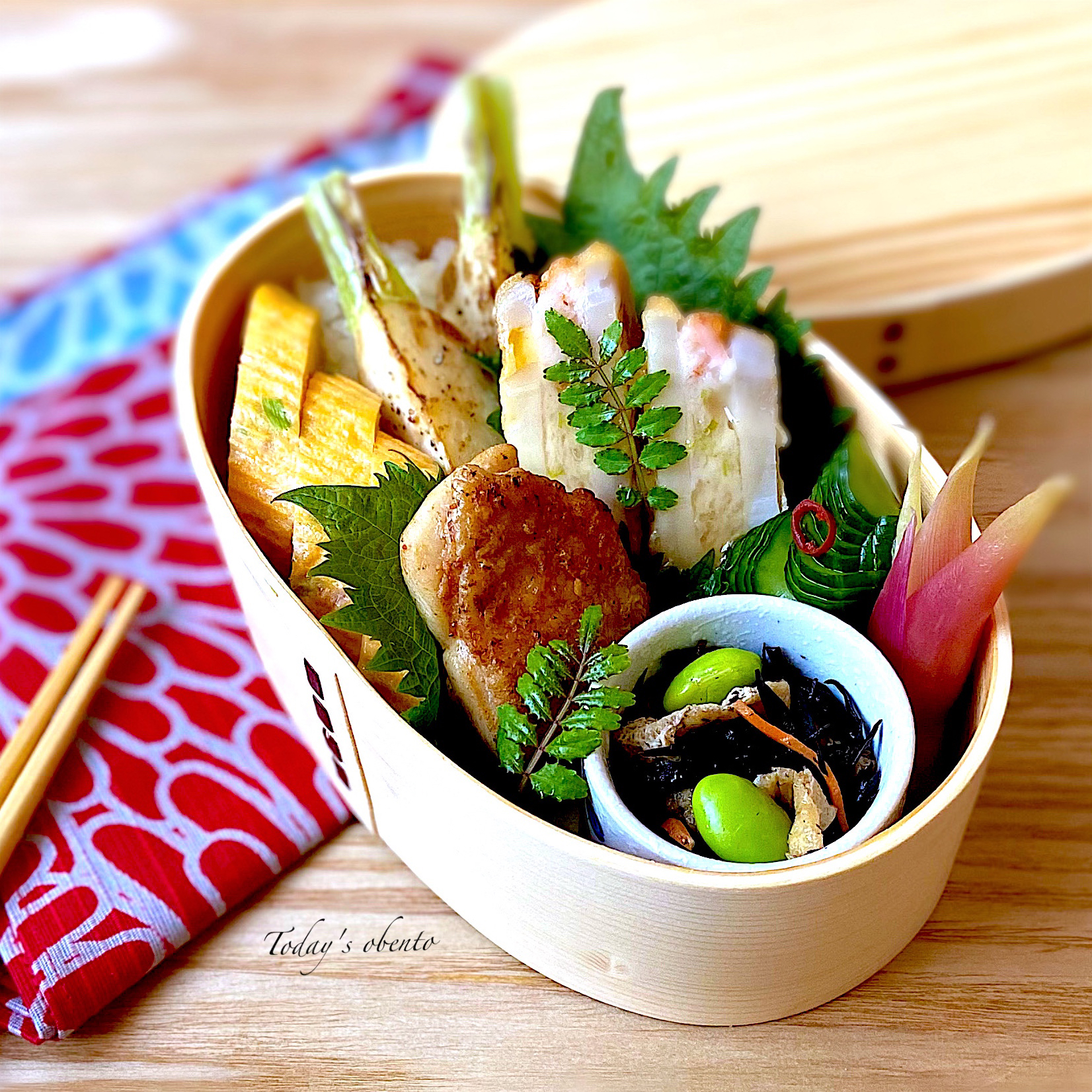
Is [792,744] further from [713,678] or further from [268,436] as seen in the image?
[268,436]

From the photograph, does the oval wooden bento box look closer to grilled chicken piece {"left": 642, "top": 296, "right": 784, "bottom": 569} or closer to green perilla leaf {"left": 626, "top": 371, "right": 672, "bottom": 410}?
grilled chicken piece {"left": 642, "top": 296, "right": 784, "bottom": 569}

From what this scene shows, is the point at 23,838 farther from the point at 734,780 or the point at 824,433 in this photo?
the point at 824,433

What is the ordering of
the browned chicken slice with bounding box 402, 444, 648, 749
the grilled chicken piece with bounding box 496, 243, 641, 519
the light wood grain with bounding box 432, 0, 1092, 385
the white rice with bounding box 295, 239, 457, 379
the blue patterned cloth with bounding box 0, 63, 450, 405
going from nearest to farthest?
the browned chicken slice with bounding box 402, 444, 648, 749 → the grilled chicken piece with bounding box 496, 243, 641, 519 → the white rice with bounding box 295, 239, 457, 379 → the light wood grain with bounding box 432, 0, 1092, 385 → the blue patterned cloth with bounding box 0, 63, 450, 405

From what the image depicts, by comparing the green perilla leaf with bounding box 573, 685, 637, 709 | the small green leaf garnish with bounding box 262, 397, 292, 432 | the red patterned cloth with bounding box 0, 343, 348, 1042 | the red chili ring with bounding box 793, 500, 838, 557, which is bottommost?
the red patterned cloth with bounding box 0, 343, 348, 1042

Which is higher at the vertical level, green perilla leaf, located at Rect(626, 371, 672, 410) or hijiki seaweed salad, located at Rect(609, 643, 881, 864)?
green perilla leaf, located at Rect(626, 371, 672, 410)

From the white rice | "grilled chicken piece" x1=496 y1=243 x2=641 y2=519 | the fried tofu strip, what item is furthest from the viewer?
the white rice

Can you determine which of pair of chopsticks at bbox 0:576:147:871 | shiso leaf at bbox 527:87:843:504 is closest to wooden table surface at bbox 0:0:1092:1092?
shiso leaf at bbox 527:87:843:504

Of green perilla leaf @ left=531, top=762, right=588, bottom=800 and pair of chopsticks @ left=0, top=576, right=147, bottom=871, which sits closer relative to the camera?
green perilla leaf @ left=531, top=762, right=588, bottom=800

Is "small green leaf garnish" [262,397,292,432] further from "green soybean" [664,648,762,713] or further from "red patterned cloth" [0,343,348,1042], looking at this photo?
"green soybean" [664,648,762,713]
